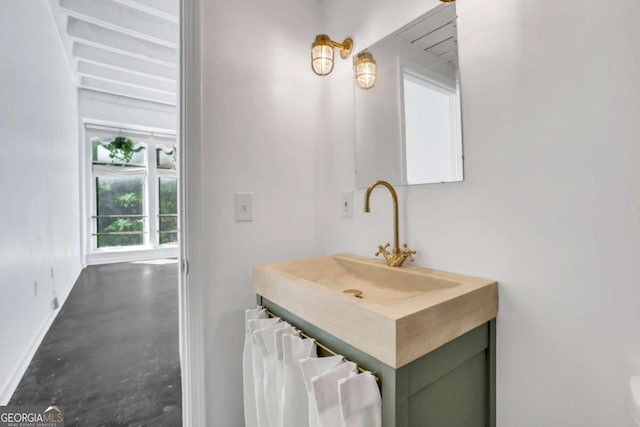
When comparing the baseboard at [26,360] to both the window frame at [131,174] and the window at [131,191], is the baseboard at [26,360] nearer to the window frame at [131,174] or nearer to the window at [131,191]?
the window frame at [131,174]

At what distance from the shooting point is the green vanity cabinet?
683mm

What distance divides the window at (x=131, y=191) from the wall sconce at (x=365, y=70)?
16.6ft

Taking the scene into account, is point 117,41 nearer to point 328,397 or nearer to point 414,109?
point 414,109

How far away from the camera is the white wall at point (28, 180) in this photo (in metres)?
1.88

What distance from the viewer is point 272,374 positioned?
982 millimetres

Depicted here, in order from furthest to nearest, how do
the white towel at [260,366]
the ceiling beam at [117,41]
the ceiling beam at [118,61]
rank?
the ceiling beam at [118,61], the ceiling beam at [117,41], the white towel at [260,366]

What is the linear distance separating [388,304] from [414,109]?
0.86 meters

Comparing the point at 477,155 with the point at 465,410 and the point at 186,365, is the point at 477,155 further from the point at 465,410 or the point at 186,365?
the point at 186,365

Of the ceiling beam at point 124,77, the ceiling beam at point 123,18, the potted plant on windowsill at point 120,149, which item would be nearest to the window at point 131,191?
the potted plant on windowsill at point 120,149

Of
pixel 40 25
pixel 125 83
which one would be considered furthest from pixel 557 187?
pixel 125 83

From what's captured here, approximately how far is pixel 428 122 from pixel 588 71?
0.49 meters

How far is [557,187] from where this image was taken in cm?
82

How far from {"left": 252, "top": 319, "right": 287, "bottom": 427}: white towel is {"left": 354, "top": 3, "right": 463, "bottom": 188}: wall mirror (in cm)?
80

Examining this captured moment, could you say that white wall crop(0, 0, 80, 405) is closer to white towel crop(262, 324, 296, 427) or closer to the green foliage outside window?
white towel crop(262, 324, 296, 427)
